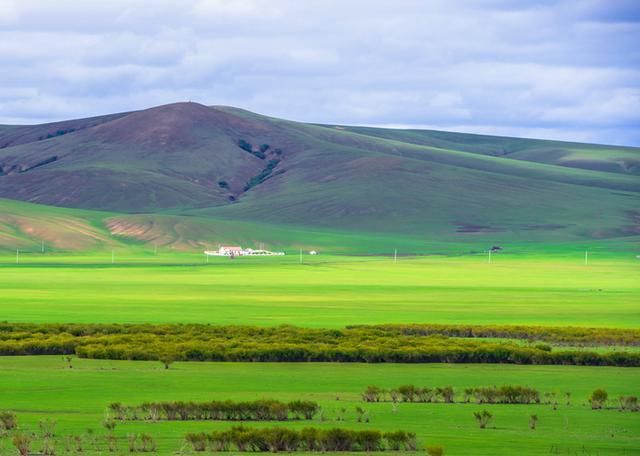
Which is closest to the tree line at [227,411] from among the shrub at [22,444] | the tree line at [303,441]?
the tree line at [303,441]

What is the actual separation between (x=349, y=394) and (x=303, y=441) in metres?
10.1

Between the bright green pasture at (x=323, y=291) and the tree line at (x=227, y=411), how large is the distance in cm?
3169

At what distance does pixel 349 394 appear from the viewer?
126 feet

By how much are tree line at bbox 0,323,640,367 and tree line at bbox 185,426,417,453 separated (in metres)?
17.4

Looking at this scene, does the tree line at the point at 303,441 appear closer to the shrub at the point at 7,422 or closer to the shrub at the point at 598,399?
the shrub at the point at 7,422

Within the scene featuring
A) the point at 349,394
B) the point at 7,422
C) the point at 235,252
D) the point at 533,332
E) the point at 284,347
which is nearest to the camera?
the point at 7,422

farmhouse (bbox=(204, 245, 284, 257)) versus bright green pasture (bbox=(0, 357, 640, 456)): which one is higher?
farmhouse (bbox=(204, 245, 284, 257))

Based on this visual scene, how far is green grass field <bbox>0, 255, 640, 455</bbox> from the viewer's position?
3191 cm

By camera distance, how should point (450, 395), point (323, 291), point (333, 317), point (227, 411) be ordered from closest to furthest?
1. point (227, 411)
2. point (450, 395)
3. point (333, 317)
4. point (323, 291)

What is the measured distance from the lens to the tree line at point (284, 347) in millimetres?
48062

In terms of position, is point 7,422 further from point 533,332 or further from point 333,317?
point 333,317

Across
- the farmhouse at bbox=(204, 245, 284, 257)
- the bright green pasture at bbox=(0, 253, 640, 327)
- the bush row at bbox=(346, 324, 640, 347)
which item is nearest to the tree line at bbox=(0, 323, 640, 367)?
the bush row at bbox=(346, 324, 640, 347)

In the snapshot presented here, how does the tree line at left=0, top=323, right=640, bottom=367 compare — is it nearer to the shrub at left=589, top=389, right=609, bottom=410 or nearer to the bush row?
the bush row

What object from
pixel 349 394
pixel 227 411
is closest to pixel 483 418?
pixel 227 411
